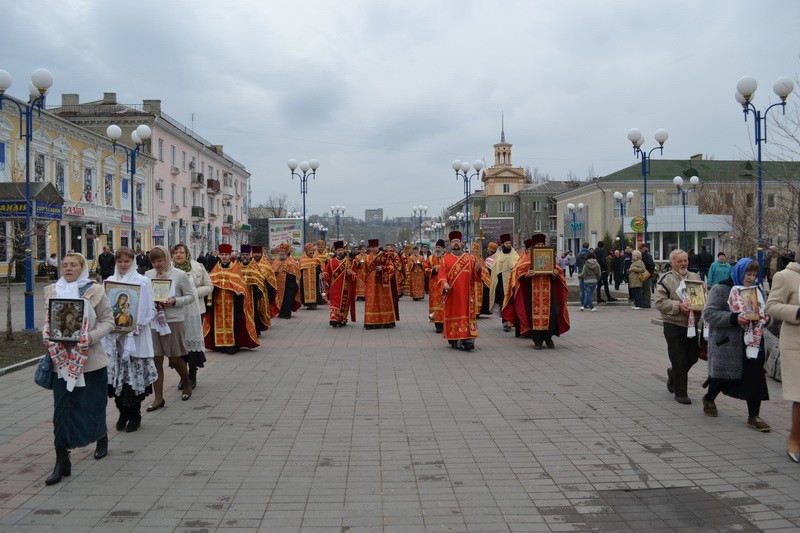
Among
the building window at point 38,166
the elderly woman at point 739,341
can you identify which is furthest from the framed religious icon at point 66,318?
the building window at point 38,166

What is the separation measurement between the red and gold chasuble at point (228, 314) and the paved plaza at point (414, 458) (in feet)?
5.36

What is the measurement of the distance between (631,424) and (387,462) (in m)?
2.68

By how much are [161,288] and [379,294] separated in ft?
28.9

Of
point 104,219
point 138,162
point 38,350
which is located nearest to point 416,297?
point 38,350

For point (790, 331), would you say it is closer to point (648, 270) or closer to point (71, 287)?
point (71, 287)

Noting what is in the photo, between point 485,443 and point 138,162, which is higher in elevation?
point 138,162

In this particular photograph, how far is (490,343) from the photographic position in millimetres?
13594

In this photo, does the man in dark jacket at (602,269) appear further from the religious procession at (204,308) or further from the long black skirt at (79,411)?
the long black skirt at (79,411)

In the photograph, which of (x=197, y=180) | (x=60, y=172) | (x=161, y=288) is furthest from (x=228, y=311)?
(x=197, y=180)

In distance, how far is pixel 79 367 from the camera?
5.52 meters

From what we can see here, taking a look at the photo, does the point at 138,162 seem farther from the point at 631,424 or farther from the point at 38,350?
the point at 631,424

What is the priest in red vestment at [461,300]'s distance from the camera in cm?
1241

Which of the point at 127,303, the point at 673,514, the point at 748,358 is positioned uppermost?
the point at 127,303

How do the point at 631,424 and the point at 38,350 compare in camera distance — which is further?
the point at 38,350
